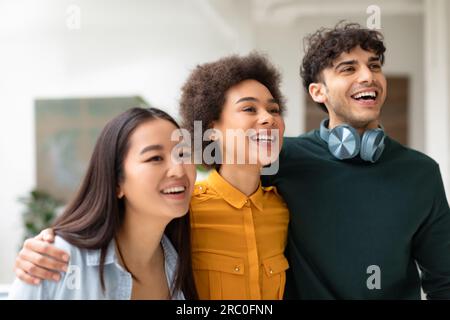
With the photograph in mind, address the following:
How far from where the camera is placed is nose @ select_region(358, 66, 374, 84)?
1324 millimetres

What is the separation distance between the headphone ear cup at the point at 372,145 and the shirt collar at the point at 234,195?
0.31 meters

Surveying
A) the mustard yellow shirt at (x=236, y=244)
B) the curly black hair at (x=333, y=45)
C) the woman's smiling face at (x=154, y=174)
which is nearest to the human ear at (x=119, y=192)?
the woman's smiling face at (x=154, y=174)

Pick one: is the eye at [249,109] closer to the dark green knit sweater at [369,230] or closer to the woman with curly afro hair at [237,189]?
the woman with curly afro hair at [237,189]

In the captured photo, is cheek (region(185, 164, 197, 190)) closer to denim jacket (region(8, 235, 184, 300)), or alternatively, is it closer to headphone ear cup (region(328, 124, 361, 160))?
denim jacket (region(8, 235, 184, 300))

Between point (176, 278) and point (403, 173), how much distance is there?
69 centimetres

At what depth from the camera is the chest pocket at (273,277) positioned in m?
1.26

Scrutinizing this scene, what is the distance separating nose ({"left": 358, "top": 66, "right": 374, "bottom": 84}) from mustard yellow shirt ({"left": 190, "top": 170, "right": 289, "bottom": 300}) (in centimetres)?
42

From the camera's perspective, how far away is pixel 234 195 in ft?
4.33

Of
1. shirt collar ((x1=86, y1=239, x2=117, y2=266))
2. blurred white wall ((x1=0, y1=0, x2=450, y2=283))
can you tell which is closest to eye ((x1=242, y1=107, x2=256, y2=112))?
shirt collar ((x1=86, y1=239, x2=117, y2=266))

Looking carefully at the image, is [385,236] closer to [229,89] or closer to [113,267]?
[229,89]

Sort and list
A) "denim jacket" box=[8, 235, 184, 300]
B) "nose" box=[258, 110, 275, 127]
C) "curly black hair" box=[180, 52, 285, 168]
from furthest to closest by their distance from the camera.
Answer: "curly black hair" box=[180, 52, 285, 168] < "nose" box=[258, 110, 275, 127] < "denim jacket" box=[8, 235, 184, 300]

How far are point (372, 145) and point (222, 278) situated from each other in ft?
1.77

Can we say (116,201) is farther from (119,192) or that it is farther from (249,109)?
(249,109)

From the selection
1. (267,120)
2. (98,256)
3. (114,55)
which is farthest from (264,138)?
(114,55)
